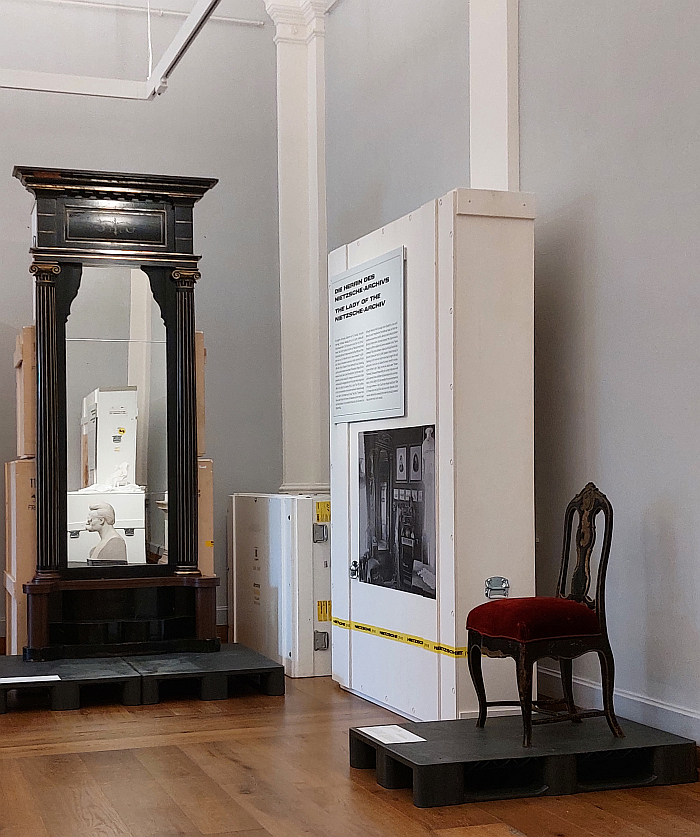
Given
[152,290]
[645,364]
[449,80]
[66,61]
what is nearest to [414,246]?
[645,364]

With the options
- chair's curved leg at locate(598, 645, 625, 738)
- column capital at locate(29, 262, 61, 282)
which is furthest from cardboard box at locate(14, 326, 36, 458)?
chair's curved leg at locate(598, 645, 625, 738)

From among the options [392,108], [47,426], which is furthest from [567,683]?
[392,108]

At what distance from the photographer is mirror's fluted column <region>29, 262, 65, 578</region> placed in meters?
7.00

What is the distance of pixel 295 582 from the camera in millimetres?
7086

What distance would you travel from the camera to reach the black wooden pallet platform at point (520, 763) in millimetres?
4121

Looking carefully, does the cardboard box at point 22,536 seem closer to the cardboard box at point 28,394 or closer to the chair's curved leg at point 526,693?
the cardboard box at point 28,394

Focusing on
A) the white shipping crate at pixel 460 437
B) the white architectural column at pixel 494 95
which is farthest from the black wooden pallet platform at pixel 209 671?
the white architectural column at pixel 494 95

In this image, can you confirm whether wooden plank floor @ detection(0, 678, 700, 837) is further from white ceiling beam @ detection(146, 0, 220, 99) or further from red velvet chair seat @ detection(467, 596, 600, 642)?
white ceiling beam @ detection(146, 0, 220, 99)

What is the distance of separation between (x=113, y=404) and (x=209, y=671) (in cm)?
186

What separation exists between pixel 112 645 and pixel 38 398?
1565 millimetres

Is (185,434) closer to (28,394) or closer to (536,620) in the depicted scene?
(28,394)

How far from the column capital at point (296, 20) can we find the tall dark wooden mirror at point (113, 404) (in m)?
2.33

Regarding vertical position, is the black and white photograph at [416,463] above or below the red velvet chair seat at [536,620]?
above

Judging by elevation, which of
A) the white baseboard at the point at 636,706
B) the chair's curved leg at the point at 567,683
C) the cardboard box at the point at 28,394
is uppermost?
the cardboard box at the point at 28,394
